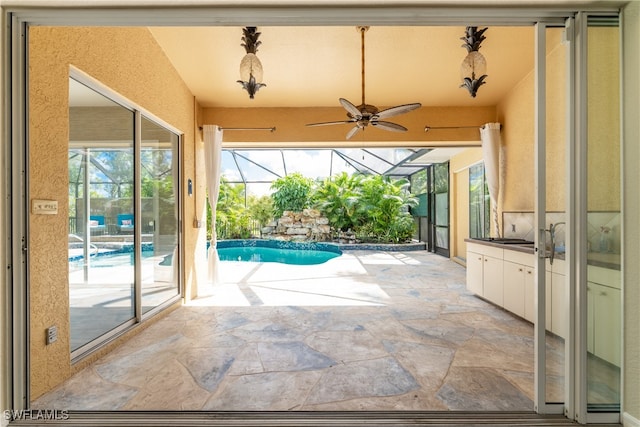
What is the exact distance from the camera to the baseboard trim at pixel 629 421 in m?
1.66

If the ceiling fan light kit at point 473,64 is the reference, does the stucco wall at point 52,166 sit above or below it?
below

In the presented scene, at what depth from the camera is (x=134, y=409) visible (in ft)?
6.33

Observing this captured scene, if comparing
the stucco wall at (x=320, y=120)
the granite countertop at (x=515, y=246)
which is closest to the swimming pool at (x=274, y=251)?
the stucco wall at (x=320, y=120)

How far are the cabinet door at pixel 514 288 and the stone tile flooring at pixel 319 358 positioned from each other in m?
0.14

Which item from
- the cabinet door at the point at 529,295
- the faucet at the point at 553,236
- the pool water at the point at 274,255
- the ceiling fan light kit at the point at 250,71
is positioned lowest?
the pool water at the point at 274,255

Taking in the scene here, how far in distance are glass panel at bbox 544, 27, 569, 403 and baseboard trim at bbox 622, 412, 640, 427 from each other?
0.28 m

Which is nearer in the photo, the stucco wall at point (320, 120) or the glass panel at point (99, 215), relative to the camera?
the glass panel at point (99, 215)

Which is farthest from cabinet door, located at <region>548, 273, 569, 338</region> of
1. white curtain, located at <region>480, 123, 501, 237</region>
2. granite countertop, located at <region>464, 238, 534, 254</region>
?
white curtain, located at <region>480, 123, 501, 237</region>

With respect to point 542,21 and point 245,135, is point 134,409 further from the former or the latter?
point 245,135

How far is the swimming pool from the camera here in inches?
392

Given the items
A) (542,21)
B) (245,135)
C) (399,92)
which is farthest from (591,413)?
(245,135)

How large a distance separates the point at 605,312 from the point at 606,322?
6cm

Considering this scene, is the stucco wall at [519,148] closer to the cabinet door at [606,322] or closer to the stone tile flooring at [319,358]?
the cabinet door at [606,322]

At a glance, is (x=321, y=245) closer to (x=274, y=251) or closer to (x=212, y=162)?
(x=274, y=251)
